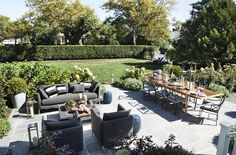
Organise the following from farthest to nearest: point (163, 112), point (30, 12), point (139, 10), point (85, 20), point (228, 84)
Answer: point (139, 10) → point (85, 20) → point (30, 12) → point (228, 84) → point (163, 112)

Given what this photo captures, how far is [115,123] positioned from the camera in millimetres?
5816

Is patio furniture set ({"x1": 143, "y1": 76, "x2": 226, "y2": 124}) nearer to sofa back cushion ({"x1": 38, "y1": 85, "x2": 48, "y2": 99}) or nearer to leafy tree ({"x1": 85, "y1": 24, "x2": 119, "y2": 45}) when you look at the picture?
sofa back cushion ({"x1": 38, "y1": 85, "x2": 48, "y2": 99})

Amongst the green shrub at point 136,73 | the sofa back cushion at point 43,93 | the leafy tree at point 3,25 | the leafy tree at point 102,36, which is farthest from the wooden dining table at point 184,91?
the leafy tree at point 3,25

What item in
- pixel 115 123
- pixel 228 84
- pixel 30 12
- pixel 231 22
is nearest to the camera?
pixel 115 123

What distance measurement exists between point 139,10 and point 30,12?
13.7 meters

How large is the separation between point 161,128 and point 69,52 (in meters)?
19.9

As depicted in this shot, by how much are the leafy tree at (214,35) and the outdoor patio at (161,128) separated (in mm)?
7187

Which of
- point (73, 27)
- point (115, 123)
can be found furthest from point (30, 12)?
point (115, 123)

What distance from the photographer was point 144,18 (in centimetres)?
2989

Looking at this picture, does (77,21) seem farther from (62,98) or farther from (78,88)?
(62,98)

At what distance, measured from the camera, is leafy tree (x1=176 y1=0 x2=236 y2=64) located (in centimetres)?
1584

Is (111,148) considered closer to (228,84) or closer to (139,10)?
(228,84)

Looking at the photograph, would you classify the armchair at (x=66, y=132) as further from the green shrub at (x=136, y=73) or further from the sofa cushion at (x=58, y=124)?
the green shrub at (x=136, y=73)

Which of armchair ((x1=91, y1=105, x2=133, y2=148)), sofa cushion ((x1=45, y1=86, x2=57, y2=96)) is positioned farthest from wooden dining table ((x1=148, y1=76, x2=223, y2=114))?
sofa cushion ((x1=45, y1=86, x2=57, y2=96))
